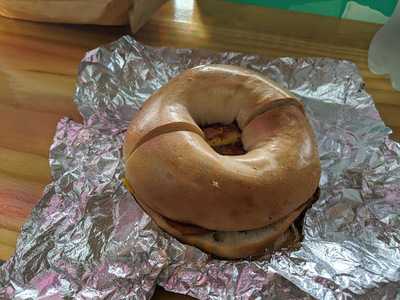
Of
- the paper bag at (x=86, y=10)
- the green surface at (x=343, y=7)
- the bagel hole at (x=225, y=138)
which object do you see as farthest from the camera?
the green surface at (x=343, y=7)

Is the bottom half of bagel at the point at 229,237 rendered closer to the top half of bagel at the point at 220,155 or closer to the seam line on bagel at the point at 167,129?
the top half of bagel at the point at 220,155

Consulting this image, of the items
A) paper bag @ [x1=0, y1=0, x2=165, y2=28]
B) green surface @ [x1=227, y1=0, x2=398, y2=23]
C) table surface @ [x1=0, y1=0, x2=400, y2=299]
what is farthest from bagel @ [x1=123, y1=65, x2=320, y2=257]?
green surface @ [x1=227, y1=0, x2=398, y2=23]

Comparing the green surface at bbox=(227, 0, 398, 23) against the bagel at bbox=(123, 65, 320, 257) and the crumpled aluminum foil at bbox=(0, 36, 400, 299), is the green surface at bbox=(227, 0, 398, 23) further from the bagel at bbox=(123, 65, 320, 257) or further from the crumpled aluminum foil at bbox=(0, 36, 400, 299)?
the bagel at bbox=(123, 65, 320, 257)

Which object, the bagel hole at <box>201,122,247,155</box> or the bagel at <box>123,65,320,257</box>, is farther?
the bagel hole at <box>201,122,247,155</box>

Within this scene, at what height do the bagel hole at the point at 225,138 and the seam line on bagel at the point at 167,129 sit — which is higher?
the seam line on bagel at the point at 167,129

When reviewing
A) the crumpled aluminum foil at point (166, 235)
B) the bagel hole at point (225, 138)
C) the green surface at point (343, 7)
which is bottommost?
the crumpled aluminum foil at point (166, 235)

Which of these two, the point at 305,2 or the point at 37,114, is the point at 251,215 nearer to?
the point at 37,114

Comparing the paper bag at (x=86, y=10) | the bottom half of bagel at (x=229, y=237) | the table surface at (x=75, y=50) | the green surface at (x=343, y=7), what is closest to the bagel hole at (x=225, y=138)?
the bottom half of bagel at (x=229, y=237)
